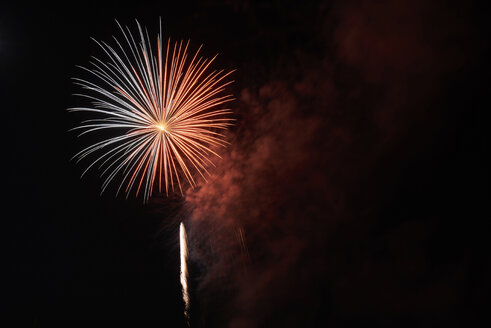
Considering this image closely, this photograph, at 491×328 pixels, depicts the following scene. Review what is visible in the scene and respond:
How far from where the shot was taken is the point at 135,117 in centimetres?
870

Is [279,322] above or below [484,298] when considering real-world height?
above

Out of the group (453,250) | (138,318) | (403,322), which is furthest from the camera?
(138,318)

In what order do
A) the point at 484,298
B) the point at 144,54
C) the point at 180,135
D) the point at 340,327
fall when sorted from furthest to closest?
the point at 340,327 → the point at 484,298 → the point at 180,135 → the point at 144,54

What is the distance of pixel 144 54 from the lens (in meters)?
8.23

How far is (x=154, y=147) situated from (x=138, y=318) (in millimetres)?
16158

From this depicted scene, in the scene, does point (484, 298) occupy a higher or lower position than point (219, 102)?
lower

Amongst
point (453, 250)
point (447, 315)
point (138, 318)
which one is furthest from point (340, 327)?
point (138, 318)

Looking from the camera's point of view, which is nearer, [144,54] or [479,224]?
[144,54]

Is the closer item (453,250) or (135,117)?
(135,117)

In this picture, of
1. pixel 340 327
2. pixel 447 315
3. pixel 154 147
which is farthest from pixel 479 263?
pixel 154 147

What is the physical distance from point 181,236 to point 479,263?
12.1 metres

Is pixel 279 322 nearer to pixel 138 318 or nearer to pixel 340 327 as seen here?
pixel 340 327

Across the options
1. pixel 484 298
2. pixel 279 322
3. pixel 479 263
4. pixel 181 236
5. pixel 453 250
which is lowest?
pixel 484 298

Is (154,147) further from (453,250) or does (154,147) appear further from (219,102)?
(453,250)
